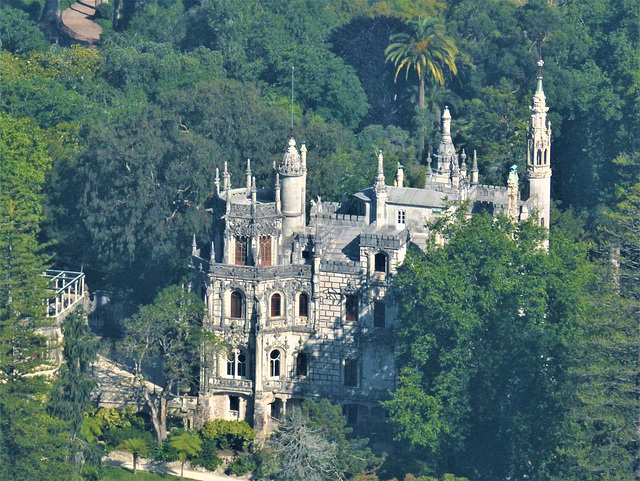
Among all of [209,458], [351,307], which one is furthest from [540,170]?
[209,458]

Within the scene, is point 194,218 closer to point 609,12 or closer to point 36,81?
point 36,81

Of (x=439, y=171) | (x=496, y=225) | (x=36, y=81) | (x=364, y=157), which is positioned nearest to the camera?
(x=496, y=225)

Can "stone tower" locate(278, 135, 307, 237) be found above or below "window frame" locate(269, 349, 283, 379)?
above

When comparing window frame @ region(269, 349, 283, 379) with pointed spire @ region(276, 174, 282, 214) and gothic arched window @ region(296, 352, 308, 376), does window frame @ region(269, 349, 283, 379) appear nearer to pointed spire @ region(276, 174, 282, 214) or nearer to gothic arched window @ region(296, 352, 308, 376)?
gothic arched window @ region(296, 352, 308, 376)

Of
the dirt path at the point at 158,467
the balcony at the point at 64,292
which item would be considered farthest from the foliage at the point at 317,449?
the balcony at the point at 64,292

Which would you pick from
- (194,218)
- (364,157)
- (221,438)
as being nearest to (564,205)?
(364,157)

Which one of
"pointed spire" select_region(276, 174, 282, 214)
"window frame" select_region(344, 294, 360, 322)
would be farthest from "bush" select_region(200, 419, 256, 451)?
"pointed spire" select_region(276, 174, 282, 214)

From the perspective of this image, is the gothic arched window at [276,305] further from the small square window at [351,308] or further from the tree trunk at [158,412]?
the tree trunk at [158,412]
